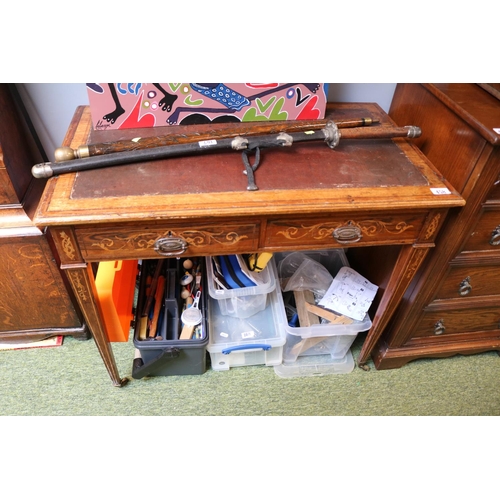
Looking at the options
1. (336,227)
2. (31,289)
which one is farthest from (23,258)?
(336,227)

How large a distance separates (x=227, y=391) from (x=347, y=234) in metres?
0.76

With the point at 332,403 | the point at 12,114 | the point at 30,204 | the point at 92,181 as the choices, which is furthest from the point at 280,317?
the point at 12,114

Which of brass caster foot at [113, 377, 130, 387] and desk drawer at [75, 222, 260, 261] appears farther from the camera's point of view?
brass caster foot at [113, 377, 130, 387]

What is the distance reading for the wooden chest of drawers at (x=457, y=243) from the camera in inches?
38.5

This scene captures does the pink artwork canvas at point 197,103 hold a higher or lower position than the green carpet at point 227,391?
higher

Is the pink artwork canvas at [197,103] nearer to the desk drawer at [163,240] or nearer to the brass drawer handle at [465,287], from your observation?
the desk drawer at [163,240]

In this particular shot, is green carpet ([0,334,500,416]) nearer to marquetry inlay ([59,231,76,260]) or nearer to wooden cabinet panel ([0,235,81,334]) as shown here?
wooden cabinet panel ([0,235,81,334])

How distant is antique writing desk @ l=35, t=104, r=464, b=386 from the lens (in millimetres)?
889

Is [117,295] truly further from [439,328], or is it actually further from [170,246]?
[439,328]

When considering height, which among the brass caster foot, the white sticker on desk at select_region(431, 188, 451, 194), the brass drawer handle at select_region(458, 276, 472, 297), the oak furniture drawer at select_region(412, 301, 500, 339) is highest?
the white sticker on desk at select_region(431, 188, 451, 194)

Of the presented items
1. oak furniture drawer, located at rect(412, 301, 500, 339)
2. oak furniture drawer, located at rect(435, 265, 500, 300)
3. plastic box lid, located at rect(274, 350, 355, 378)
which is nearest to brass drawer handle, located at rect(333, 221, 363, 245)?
A: oak furniture drawer, located at rect(435, 265, 500, 300)

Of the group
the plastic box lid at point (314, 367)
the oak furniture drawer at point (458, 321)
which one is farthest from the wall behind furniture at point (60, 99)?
the plastic box lid at point (314, 367)

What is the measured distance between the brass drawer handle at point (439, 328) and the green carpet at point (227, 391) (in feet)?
0.59

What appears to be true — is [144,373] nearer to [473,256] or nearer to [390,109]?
[473,256]
